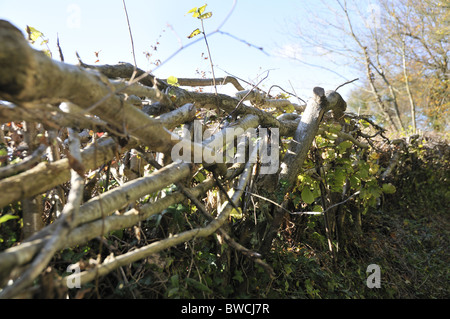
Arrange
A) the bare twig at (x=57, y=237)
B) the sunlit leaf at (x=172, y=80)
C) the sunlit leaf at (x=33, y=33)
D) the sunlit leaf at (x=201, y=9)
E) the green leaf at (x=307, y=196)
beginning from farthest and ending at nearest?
the green leaf at (x=307, y=196) < the sunlit leaf at (x=201, y=9) < the sunlit leaf at (x=172, y=80) < the sunlit leaf at (x=33, y=33) < the bare twig at (x=57, y=237)

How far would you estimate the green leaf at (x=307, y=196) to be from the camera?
9.39 feet

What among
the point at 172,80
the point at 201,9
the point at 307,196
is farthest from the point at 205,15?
the point at 307,196

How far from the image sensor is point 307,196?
2883mm

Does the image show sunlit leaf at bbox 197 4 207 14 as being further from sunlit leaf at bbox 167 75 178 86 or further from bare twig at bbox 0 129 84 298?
bare twig at bbox 0 129 84 298

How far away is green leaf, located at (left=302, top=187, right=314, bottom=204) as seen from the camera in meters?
2.86

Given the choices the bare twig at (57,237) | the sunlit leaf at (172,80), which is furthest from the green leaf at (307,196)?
the bare twig at (57,237)

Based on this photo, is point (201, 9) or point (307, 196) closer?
point (201, 9)

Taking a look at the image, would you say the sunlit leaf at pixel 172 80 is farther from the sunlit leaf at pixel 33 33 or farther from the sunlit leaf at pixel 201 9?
the sunlit leaf at pixel 33 33

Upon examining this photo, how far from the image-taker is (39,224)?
184 cm

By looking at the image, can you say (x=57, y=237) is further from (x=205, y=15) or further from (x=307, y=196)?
(x=307, y=196)
